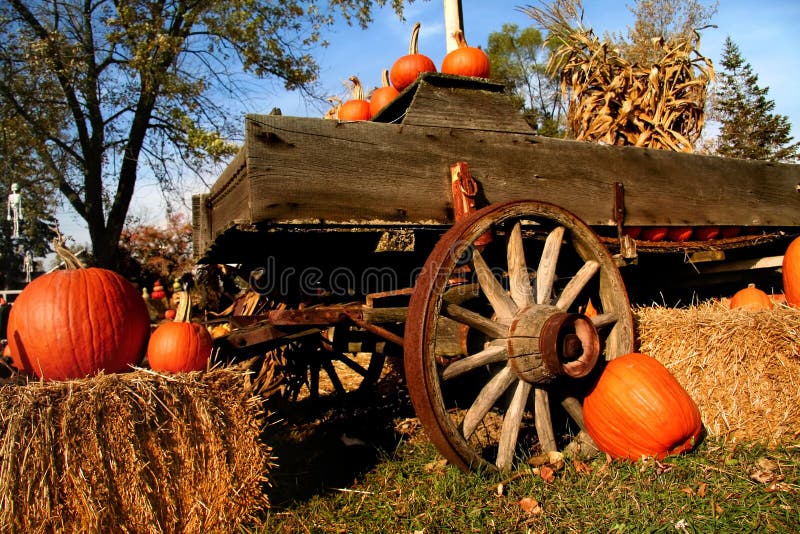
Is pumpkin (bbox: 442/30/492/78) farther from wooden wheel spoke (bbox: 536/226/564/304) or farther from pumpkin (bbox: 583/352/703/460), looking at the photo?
pumpkin (bbox: 583/352/703/460)

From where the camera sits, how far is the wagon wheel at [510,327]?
93.0 inches

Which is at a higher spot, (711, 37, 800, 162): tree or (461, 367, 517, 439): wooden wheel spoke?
(711, 37, 800, 162): tree

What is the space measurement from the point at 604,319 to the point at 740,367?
0.82m

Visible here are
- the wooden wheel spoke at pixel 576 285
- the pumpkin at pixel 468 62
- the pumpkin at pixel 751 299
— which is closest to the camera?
the wooden wheel spoke at pixel 576 285

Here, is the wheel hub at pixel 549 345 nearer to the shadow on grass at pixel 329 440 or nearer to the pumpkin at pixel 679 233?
the shadow on grass at pixel 329 440

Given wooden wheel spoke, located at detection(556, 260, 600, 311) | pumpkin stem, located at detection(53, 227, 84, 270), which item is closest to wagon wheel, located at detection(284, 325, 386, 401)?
wooden wheel spoke, located at detection(556, 260, 600, 311)

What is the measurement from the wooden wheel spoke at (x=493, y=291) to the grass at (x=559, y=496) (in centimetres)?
74

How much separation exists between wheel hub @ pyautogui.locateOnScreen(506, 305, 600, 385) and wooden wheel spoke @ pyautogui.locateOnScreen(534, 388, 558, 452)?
13 cm

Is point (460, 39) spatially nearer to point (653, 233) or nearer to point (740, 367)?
point (653, 233)

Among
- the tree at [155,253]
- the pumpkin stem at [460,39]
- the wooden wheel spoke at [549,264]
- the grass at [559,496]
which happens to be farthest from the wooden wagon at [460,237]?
the tree at [155,253]

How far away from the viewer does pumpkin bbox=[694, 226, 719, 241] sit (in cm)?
379

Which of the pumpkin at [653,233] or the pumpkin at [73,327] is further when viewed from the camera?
the pumpkin at [653,233]

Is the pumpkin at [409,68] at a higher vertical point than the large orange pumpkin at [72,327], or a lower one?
higher

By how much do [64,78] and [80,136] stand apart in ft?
4.78
